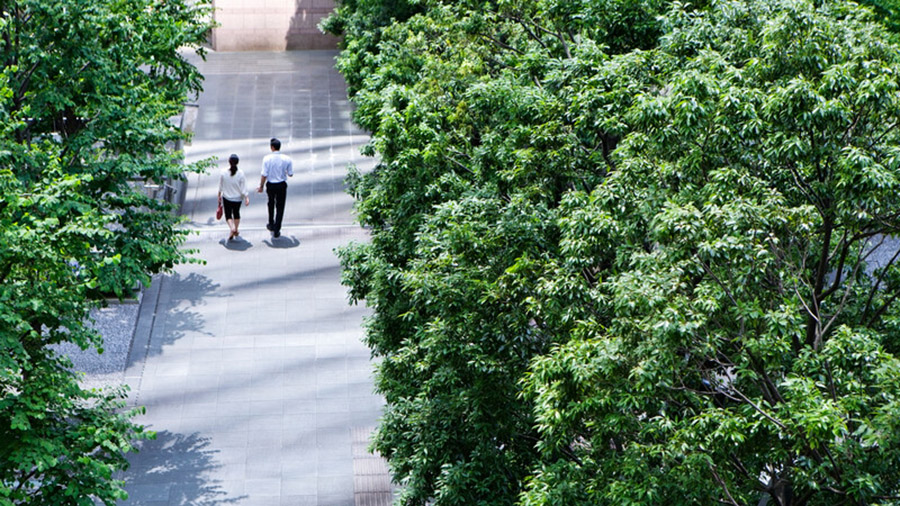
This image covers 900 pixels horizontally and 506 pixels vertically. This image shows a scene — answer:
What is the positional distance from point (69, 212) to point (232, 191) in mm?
8939

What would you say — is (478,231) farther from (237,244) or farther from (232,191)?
(237,244)

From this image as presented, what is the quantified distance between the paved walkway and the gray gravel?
18 cm

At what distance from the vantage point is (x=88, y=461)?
9.65 metres

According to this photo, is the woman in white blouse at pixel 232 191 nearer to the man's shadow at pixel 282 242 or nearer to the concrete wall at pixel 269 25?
the man's shadow at pixel 282 242

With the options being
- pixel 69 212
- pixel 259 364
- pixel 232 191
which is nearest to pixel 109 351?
pixel 259 364

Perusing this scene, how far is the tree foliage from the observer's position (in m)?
7.82

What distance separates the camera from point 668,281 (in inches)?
316

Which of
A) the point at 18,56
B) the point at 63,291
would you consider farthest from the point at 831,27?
the point at 18,56

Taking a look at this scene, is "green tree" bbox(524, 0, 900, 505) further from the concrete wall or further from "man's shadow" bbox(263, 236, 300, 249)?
the concrete wall

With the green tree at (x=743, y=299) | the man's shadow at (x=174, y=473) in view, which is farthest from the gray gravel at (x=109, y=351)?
the green tree at (x=743, y=299)

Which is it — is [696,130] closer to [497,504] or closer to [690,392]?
[690,392]

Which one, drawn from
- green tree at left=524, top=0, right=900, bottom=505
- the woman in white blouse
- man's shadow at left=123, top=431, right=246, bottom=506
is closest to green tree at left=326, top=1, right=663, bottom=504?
green tree at left=524, top=0, right=900, bottom=505

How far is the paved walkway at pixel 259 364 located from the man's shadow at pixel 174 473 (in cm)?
3

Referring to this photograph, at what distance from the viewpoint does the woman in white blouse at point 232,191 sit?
19.3 m
